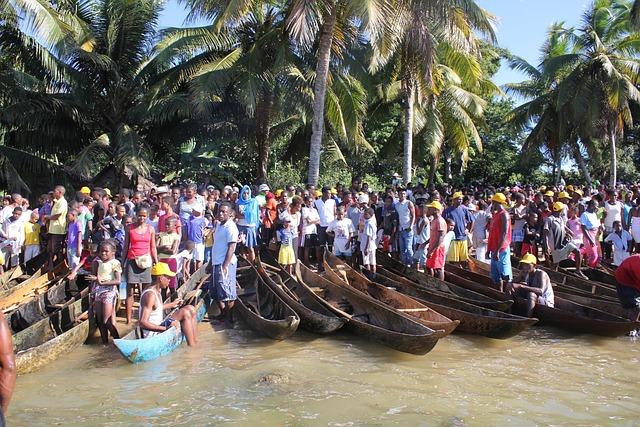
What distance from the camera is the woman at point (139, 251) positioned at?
9.09 m

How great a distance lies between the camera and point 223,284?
9453 millimetres

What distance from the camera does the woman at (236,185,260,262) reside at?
11906 millimetres

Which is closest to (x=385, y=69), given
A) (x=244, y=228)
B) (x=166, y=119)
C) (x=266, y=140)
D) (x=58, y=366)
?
(x=266, y=140)

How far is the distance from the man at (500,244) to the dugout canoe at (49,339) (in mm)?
6478

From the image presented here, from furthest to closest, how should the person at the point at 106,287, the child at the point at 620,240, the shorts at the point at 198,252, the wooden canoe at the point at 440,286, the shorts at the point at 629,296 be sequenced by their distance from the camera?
the child at the point at 620,240, the shorts at the point at 198,252, the wooden canoe at the point at 440,286, the shorts at the point at 629,296, the person at the point at 106,287

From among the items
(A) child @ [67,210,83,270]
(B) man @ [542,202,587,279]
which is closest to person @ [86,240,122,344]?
(A) child @ [67,210,83,270]

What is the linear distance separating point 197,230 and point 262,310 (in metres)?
1.95

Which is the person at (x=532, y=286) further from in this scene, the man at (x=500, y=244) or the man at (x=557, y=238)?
the man at (x=557, y=238)

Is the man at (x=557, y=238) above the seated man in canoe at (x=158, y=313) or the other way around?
above

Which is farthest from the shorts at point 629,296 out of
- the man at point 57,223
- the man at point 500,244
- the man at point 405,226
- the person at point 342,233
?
the man at point 57,223

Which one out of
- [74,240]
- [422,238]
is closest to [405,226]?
[422,238]

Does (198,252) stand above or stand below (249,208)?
below

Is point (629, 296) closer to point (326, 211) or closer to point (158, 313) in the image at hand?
point (326, 211)

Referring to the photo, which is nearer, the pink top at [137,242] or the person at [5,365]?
the person at [5,365]
